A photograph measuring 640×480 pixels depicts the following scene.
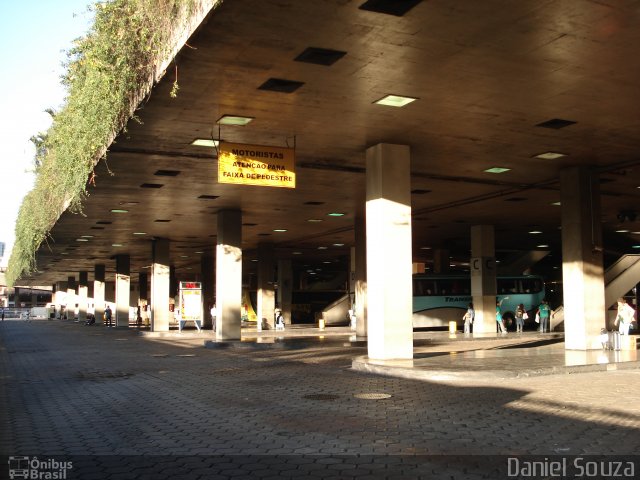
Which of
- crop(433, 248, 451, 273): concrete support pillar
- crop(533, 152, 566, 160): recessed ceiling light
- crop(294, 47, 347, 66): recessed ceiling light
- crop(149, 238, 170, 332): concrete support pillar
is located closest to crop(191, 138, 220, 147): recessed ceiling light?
crop(294, 47, 347, 66): recessed ceiling light

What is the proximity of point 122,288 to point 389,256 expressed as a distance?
38.0 metres

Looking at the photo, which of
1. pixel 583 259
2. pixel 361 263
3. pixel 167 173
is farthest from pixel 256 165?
pixel 361 263

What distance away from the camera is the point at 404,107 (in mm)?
13930

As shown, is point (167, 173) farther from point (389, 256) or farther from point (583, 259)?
point (583, 259)

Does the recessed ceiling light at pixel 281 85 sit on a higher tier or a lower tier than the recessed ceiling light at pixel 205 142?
higher

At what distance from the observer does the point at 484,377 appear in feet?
47.3

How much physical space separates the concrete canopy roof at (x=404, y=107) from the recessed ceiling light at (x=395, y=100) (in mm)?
218

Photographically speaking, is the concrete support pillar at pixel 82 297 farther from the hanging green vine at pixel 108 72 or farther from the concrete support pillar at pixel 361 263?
the hanging green vine at pixel 108 72

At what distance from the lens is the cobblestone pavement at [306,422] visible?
23.2ft

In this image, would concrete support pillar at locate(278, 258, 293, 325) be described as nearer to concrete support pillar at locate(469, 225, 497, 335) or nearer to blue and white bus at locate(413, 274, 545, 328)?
blue and white bus at locate(413, 274, 545, 328)

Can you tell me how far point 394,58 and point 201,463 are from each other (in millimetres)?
7265

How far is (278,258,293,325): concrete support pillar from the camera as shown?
177 feet

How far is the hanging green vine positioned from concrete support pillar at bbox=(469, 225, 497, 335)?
22.2m

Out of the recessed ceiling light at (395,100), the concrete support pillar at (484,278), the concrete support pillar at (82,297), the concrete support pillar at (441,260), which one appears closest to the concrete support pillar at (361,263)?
the concrete support pillar at (484,278)
